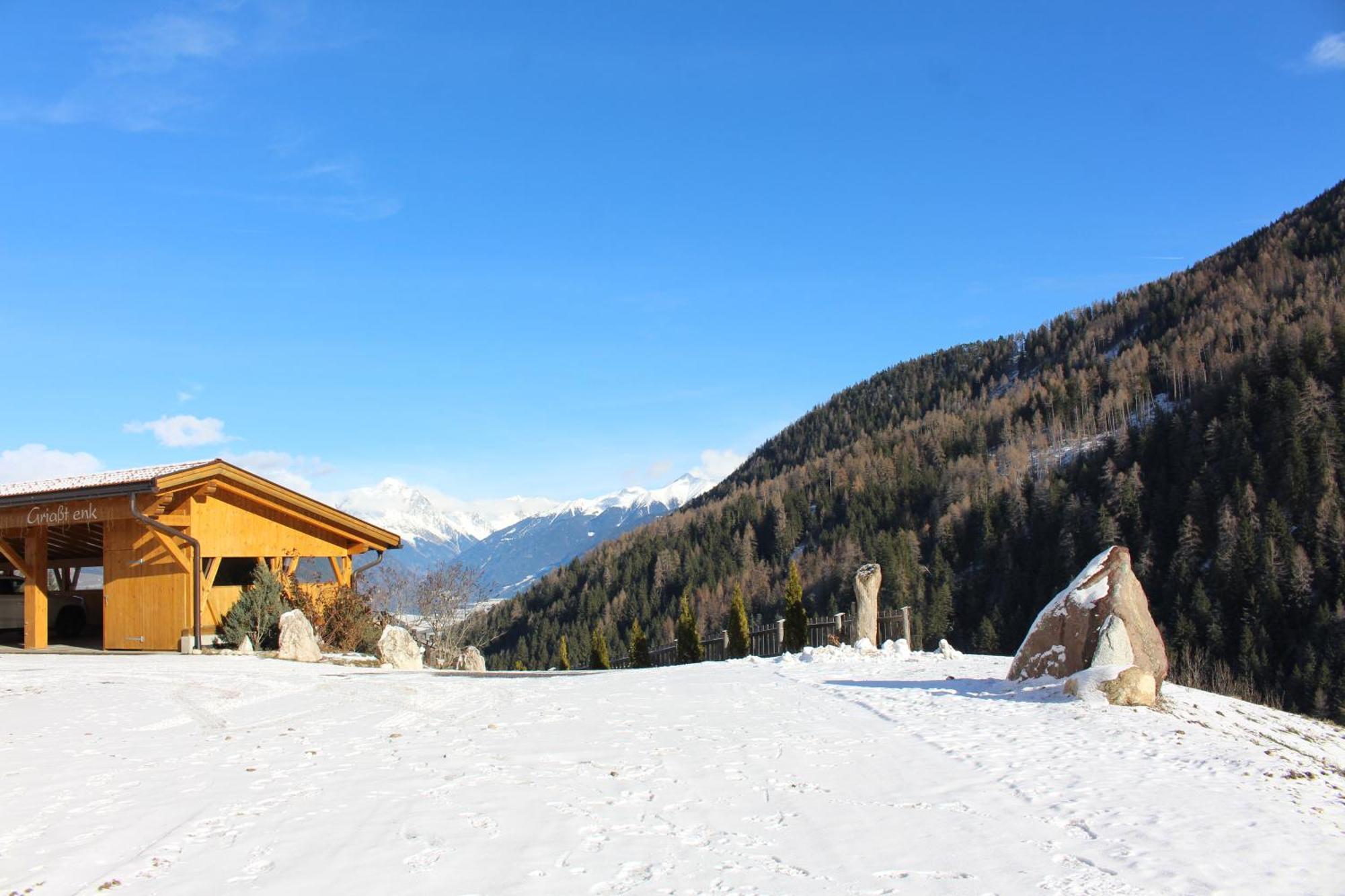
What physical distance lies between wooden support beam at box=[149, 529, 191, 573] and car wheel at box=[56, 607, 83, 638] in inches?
272

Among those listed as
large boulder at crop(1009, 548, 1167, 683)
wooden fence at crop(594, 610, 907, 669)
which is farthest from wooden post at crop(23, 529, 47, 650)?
large boulder at crop(1009, 548, 1167, 683)

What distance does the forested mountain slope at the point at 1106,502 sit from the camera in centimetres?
7900

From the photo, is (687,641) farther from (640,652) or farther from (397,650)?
(397,650)

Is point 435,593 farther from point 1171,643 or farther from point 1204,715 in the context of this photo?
point 1171,643

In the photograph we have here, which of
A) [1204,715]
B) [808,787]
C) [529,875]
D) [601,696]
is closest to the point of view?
[529,875]

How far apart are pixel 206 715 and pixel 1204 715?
11.4 m

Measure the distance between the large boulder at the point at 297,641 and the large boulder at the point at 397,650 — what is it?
1278mm

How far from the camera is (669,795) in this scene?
7426mm

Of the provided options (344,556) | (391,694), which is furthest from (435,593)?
(391,694)

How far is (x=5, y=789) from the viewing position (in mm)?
7395

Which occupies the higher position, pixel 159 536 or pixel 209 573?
pixel 159 536

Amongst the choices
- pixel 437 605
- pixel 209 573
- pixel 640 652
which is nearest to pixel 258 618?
pixel 209 573

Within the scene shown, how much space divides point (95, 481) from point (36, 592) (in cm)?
356

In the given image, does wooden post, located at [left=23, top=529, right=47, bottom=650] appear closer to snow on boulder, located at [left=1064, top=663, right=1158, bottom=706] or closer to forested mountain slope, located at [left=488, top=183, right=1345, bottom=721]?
snow on boulder, located at [left=1064, top=663, right=1158, bottom=706]
